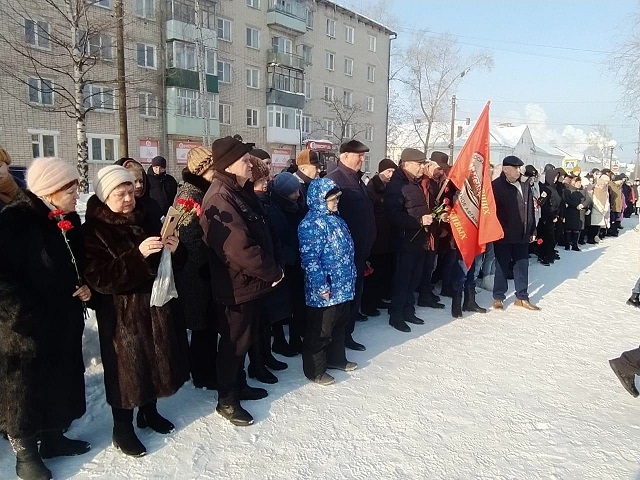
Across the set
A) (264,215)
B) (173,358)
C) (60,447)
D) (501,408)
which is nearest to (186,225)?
(264,215)

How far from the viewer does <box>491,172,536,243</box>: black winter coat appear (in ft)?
20.0

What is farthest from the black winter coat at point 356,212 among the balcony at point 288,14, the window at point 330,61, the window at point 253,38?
the window at point 330,61

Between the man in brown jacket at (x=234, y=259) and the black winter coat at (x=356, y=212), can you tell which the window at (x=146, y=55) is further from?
the man in brown jacket at (x=234, y=259)

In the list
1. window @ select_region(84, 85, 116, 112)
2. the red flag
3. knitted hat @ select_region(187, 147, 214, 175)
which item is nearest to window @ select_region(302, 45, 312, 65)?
window @ select_region(84, 85, 116, 112)

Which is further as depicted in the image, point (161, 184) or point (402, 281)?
point (161, 184)

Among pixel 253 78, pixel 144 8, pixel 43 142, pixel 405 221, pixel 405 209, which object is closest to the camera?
pixel 405 221

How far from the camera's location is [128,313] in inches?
113

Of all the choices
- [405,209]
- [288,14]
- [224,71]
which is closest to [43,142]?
[224,71]

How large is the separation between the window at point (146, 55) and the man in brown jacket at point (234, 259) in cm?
2467

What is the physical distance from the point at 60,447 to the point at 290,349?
217cm

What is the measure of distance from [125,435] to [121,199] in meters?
1.41

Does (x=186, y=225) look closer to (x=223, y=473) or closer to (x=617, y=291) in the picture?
(x=223, y=473)

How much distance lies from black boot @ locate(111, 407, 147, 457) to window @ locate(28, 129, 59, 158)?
71.0 ft

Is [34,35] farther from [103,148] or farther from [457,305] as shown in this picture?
[457,305]
